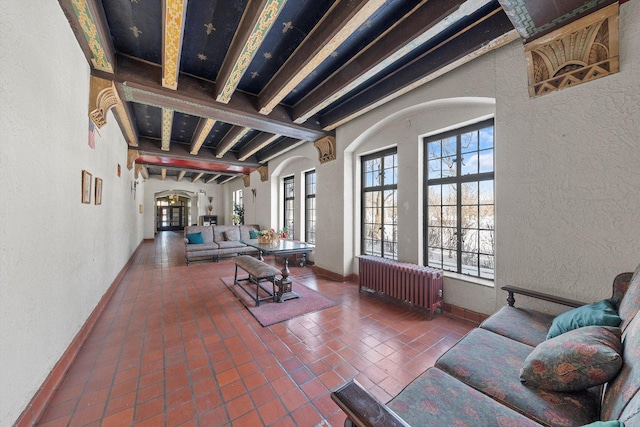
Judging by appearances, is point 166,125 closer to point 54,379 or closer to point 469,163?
point 54,379

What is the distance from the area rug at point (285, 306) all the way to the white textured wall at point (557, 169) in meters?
1.80

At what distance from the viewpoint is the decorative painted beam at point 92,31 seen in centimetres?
181

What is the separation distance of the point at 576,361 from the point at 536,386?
24cm

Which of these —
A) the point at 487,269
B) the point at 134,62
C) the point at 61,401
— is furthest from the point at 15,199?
the point at 487,269

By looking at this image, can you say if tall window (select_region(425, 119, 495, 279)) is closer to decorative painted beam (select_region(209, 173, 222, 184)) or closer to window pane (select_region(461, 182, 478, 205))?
window pane (select_region(461, 182, 478, 205))

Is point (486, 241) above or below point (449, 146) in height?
below

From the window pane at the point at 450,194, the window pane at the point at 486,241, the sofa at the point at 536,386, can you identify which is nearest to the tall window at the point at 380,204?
the window pane at the point at 450,194

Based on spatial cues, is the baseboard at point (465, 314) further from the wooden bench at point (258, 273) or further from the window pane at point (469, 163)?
the wooden bench at point (258, 273)

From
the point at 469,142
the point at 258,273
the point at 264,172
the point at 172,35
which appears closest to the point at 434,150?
the point at 469,142

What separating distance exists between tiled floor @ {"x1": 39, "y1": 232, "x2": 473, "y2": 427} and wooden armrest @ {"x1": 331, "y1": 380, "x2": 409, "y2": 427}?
0.83m

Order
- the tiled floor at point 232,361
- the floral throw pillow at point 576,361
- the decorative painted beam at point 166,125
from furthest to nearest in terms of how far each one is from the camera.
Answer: the decorative painted beam at point 166,125 → the tiled floor at point 232,361 → the floral throw pillow at point 576,361

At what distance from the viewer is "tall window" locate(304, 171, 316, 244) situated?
6.29 meters

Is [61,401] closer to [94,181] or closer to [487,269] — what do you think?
[94,181]

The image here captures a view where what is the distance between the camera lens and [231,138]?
5.10m
